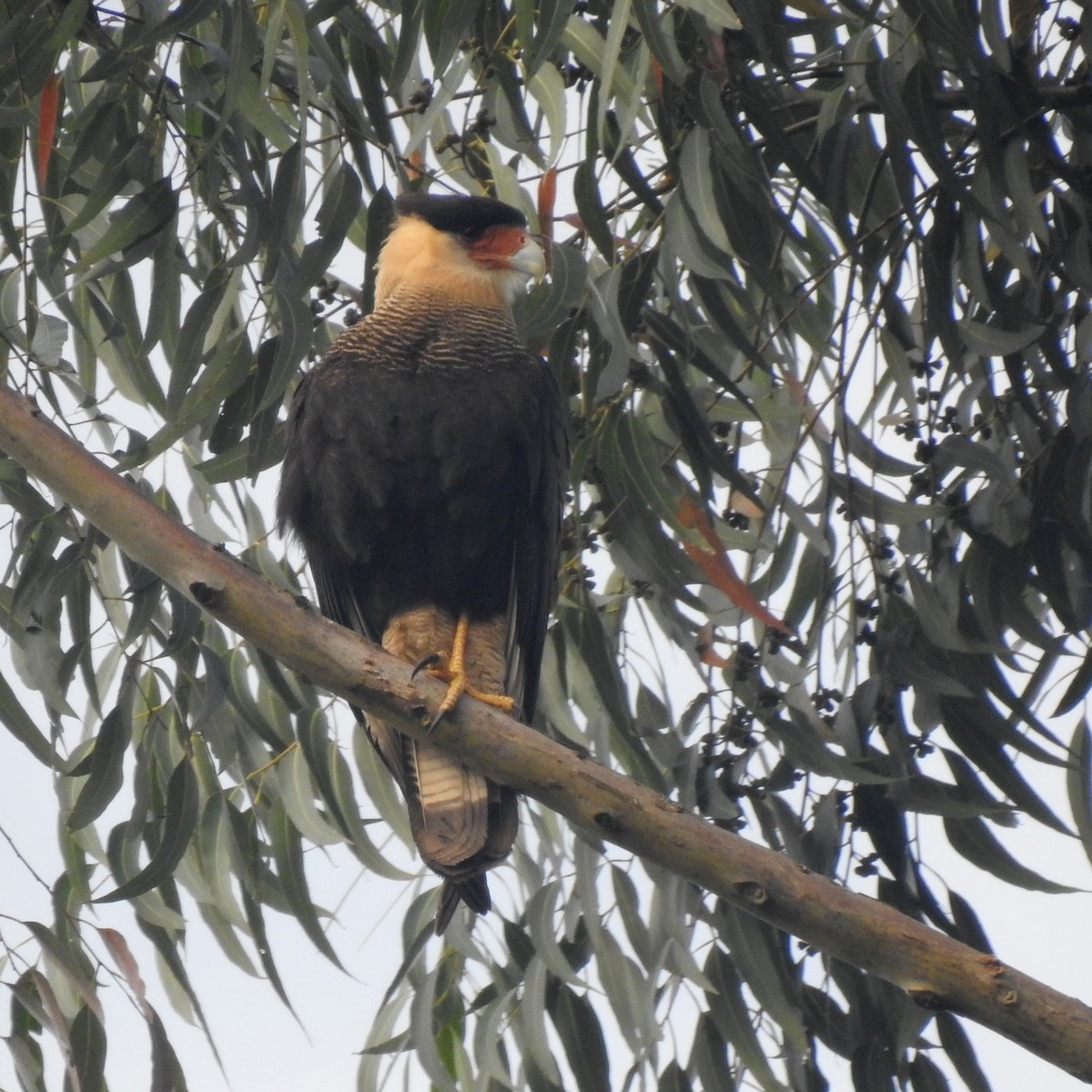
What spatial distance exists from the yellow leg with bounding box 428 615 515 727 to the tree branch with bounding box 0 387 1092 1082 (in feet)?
0.06

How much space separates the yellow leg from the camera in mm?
1769

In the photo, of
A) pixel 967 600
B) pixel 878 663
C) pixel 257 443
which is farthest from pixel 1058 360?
pixel 257 443

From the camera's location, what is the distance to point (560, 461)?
2.48 metres

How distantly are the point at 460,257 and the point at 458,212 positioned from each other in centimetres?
11

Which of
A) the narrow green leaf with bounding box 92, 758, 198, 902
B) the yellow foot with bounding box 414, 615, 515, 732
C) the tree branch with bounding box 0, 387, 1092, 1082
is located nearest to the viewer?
the tree branch with bounding box 0, 387, 1092, 1082

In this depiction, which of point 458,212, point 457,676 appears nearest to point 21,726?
point 457,676

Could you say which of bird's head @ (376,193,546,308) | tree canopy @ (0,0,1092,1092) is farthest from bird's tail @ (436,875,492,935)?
bird's head @ (376,193,546,308)

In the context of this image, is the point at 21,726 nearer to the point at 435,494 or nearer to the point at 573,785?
the point at 435,494

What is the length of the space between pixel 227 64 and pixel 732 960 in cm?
134

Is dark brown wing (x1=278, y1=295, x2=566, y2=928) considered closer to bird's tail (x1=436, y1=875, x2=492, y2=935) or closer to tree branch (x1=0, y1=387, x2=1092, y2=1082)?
bird's tail (x1=436, y1=875, x2=492, y2=935)

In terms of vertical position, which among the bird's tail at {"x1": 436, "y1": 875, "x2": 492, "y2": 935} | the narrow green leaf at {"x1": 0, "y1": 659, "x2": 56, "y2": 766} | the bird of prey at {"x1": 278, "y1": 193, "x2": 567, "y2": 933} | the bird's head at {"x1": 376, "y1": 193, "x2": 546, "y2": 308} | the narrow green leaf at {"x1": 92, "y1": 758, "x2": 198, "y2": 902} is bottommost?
Result: the bird's tail at {"x1": 436, "y1": 875, "x2": 492, "y2": 935}

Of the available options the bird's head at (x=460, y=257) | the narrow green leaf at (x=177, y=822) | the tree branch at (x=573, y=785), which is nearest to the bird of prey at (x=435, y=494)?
the bird's head at (x=460, y=257)

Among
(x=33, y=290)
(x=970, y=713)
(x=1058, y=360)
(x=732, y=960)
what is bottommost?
(x=732, y=960)

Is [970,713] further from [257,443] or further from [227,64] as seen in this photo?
[227,64]
